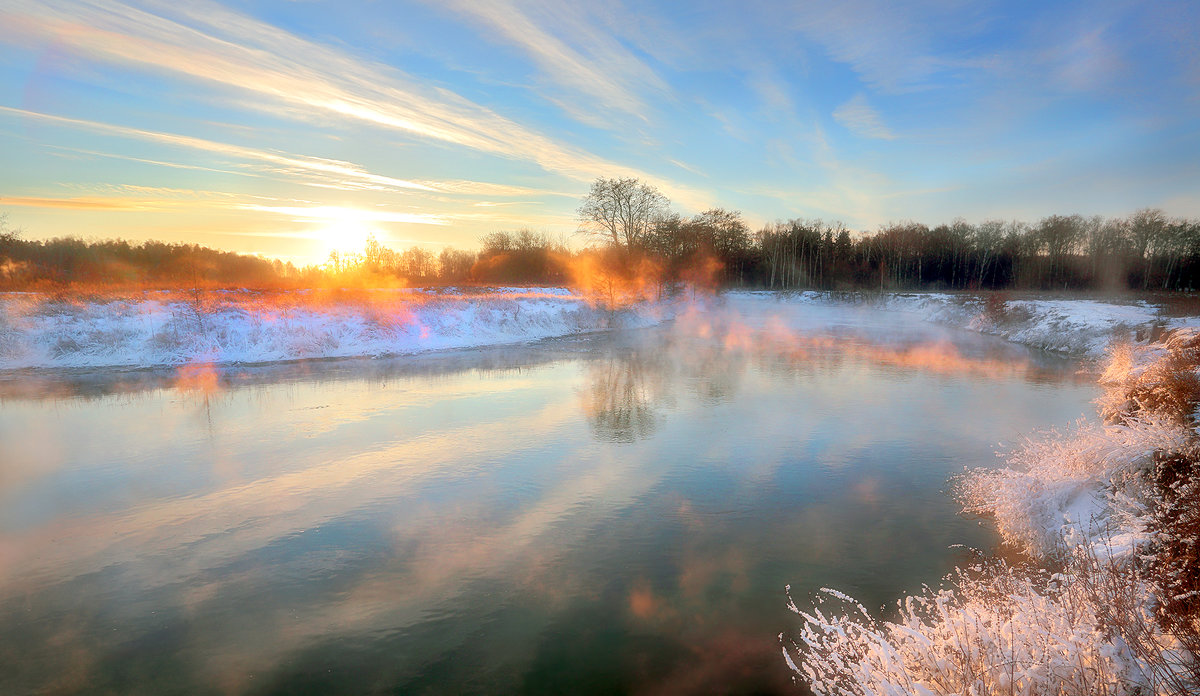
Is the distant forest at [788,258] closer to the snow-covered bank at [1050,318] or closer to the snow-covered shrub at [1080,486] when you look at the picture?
the snow-covered bank at [1050,318]

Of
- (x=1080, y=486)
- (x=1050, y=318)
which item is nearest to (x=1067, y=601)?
(x=1080, y=486)

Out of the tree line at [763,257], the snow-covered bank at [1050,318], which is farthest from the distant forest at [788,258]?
the snow-covered bank at [1050,318]

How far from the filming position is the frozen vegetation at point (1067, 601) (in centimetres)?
327

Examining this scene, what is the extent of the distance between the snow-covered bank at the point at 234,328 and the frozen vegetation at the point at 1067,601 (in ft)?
72.7

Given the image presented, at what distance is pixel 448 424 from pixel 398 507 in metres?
4.61

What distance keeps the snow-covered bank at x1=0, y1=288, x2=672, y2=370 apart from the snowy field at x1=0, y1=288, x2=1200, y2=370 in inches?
1.4

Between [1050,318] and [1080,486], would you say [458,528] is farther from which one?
[1050,318]

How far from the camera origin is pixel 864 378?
18.8 meters

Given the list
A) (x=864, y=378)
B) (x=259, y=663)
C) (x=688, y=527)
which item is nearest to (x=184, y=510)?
(x=259, y=663)

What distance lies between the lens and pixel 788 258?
91875mm

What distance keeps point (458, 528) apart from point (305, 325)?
19.7 metres

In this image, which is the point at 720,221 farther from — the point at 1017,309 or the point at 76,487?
the point at 76,487

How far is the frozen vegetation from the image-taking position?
3.27 metres

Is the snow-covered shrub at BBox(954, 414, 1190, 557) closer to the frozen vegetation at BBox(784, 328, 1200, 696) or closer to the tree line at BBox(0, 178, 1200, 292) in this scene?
the frozen vegetation at BBox(784, 328, 1200, 696)
